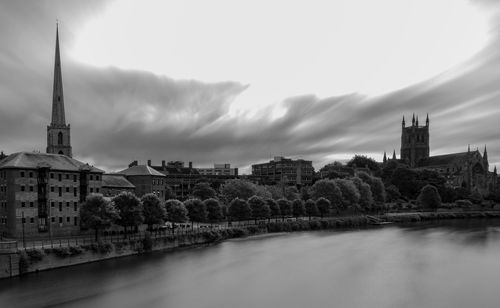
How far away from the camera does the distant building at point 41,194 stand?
61.8 meters

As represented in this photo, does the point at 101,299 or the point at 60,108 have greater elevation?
the point at 60,108

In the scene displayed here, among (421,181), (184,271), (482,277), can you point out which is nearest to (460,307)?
(482,277)

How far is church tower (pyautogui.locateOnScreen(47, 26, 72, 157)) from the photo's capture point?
4437 inches

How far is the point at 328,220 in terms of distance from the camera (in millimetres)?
113062

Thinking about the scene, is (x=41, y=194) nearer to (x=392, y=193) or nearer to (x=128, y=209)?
(x=128, y=209)

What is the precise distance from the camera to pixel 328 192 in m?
125

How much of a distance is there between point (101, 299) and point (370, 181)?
12535 centimetres

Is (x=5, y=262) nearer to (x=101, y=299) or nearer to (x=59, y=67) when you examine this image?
(x=101, y=299)

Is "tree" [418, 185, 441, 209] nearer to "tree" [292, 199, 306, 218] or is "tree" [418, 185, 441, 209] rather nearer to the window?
"tree" [292, 199, 306, 218]

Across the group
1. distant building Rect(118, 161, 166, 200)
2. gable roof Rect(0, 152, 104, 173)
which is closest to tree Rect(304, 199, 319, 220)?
distant building Rect(118, 161, 166, 200)

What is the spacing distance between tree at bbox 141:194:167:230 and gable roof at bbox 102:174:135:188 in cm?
1359

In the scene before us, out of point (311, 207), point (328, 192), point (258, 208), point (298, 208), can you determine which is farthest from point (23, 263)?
point (328, 192)

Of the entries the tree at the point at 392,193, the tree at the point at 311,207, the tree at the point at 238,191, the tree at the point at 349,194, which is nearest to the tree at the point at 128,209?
the tree at the point at 238,191

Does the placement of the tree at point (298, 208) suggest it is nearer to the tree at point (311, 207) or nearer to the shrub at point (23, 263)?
the tree at point (311, 207)
